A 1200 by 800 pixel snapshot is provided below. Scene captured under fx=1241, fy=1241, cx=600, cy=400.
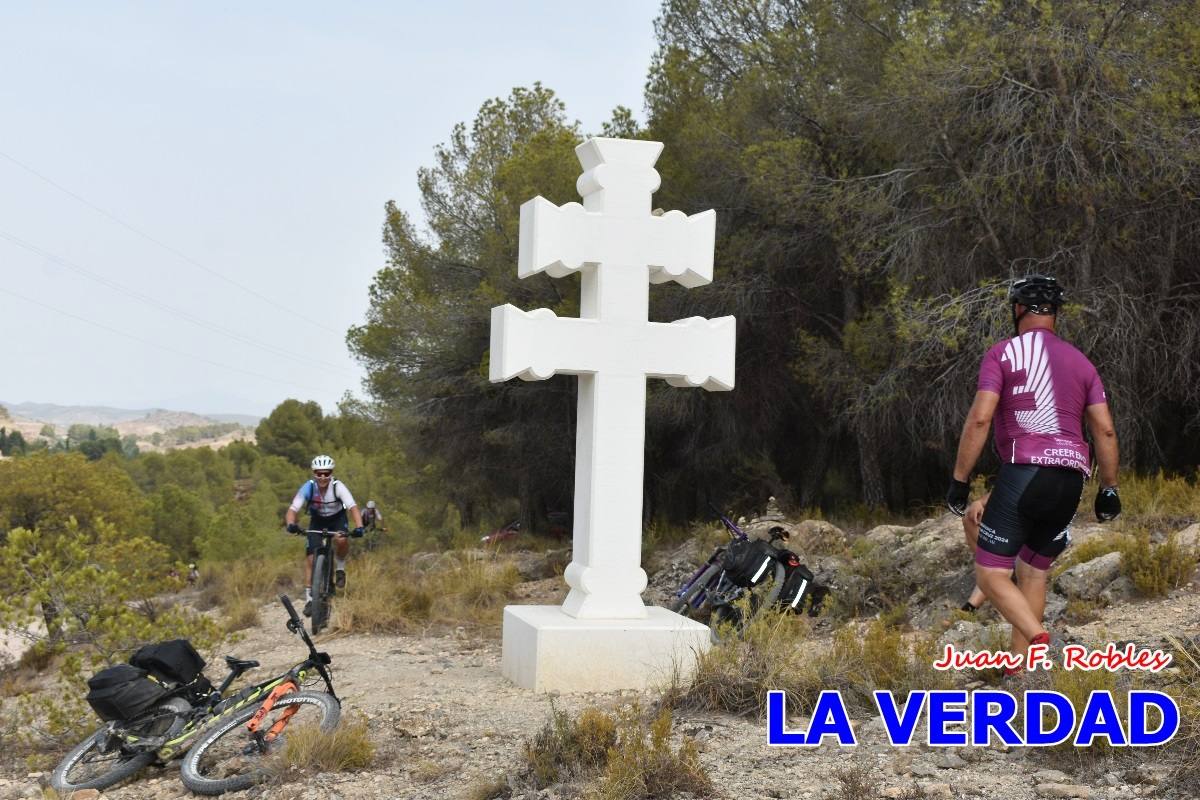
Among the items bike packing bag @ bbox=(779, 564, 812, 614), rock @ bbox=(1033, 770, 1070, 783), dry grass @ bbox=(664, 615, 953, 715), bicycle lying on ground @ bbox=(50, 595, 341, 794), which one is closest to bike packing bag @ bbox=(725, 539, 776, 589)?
bike packing bag @ bbox=(779, 564, 812, 614)

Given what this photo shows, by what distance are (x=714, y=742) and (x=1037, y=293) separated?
253 centimetres

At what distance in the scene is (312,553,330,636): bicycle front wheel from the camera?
1043cm

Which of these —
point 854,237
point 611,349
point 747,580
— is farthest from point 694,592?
point 854,237

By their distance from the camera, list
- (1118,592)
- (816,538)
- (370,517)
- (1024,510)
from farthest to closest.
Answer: (816,538) → (370,517) → (1118,592) → (1024,510)

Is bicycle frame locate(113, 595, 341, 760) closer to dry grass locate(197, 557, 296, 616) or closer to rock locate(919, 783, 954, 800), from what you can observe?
rock locate(919, 783, 954, 800)

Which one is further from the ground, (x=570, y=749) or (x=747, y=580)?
(x=747, y=580)

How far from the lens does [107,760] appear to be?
6211 mm

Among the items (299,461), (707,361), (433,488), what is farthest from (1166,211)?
(299,461)

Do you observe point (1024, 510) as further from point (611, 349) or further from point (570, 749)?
point (611, 349)

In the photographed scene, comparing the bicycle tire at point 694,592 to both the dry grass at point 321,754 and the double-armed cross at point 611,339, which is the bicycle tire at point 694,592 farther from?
the dry grass at point 321,754

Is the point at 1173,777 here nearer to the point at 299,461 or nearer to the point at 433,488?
the point at 433,488

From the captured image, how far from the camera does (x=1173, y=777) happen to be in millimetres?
4477

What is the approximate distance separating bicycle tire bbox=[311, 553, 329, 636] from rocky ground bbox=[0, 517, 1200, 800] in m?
0.59

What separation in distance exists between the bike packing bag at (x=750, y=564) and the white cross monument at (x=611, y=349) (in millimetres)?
2173
